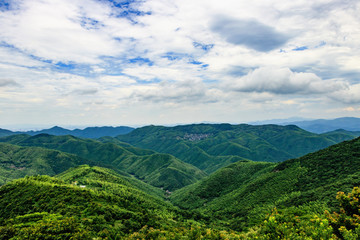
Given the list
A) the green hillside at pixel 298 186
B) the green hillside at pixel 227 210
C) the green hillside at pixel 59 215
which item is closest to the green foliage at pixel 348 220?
the green hillside at pixel 227 210

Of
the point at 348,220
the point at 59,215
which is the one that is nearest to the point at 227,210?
the point at 59,215

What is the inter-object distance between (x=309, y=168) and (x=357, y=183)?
49.1m

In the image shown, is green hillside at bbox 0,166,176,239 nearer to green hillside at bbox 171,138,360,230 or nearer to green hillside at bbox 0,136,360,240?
green hillside at bbox 0,136,360,240

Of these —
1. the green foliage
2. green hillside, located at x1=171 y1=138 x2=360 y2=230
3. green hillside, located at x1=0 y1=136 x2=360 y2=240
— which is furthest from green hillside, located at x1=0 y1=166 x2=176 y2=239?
green hillside, located at x1=171 y1=138 x2=360 y2=230

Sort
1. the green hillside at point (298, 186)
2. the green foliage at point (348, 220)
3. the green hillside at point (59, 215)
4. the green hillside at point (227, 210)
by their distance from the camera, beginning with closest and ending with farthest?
the green foliage at point (348, 220) < the green hillside at point (227, 210) < the green hillside at point (59, 215) < the green hillside at point (298, 186)

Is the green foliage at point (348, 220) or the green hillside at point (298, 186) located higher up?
the green foliage at point (348, 220)

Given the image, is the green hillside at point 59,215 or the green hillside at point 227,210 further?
the green hillside at point 59,215

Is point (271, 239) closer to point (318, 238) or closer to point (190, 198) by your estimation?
point (318, 238)

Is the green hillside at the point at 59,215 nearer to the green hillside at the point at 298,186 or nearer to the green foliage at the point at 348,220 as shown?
the green foliage at the point at 348,220

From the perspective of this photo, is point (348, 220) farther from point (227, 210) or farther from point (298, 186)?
point (227, 210)

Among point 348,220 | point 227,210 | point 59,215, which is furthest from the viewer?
point 227,210

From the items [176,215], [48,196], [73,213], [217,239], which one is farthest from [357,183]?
[48,196]

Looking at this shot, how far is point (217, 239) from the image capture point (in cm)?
3981

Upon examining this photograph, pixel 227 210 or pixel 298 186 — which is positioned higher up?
pixel 298 186
